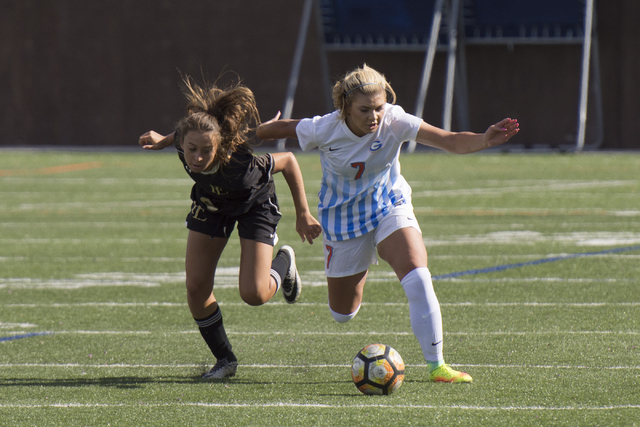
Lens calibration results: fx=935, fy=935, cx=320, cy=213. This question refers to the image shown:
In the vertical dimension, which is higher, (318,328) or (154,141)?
(154,141)

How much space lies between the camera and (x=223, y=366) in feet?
17.9

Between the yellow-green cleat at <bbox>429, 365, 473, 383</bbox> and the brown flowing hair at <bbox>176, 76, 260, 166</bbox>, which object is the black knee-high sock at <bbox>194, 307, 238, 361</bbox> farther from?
the yellow-green cleat at <bbox>429, 365, 473, 383</bbox>

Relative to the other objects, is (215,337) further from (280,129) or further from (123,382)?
(280,129)

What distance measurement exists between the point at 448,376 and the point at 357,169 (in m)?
1.32

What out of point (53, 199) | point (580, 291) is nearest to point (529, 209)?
point (580, 291)

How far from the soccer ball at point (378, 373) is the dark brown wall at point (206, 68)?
25.0 m

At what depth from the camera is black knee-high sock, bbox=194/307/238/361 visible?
5488mm

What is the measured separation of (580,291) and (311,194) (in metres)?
9.28

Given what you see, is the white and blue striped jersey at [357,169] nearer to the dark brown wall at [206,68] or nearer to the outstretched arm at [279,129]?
the outstretched arm at [279,129]

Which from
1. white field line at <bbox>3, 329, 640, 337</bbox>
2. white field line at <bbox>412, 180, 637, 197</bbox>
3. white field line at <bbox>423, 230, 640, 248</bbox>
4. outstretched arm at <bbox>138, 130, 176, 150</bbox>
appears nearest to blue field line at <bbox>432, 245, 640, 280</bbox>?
white field line at <bbox>423, 230, 640, 248</bbox>

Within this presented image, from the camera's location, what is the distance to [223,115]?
541cm

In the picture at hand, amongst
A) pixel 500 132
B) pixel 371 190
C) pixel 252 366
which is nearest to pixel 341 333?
pixel 252 366

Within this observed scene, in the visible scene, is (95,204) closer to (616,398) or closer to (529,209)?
(529,209)

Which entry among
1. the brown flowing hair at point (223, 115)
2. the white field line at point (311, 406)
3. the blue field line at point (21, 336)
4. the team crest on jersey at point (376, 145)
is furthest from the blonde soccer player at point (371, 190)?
the blue field line at point (21, 336)
